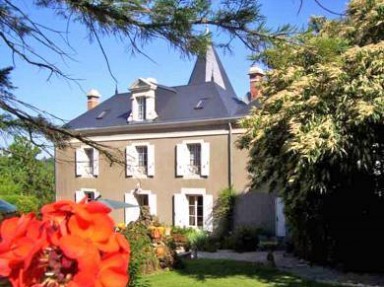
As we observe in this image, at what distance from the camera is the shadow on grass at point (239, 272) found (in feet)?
33.3

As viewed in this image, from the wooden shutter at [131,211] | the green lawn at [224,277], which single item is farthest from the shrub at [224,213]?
the green lawn at [224,277]

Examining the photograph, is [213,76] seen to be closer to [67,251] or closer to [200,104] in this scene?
[200,104]

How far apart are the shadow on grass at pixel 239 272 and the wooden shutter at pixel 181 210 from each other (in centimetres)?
679

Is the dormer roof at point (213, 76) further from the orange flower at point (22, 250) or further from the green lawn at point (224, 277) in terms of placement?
the orange flower at point (22, 250)

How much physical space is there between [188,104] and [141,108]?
221 centimetres

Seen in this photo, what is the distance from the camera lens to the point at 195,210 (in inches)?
795

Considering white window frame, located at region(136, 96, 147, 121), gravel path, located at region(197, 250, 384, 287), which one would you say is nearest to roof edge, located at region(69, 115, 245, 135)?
white window frame, located at region(136, 96, 147, 121)

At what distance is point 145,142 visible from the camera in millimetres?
21562

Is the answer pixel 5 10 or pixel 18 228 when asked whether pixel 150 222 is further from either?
pixel 18 228

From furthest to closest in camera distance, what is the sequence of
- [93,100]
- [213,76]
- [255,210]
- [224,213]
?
[93,100] → [213,76] → [224,213] → [255,210]

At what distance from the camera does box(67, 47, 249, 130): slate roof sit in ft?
66.3

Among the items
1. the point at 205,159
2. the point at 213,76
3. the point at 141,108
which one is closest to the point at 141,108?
the point at 141,108

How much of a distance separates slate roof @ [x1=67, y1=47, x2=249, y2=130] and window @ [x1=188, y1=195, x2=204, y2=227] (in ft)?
10.6

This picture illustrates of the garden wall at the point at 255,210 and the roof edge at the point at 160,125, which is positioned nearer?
the garden wall at the point at 255,210
